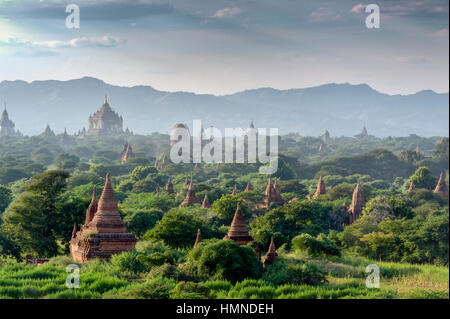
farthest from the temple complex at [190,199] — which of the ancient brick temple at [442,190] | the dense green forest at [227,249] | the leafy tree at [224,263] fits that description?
the leafy tree at [224,263]

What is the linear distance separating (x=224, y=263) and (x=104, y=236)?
6218 mm

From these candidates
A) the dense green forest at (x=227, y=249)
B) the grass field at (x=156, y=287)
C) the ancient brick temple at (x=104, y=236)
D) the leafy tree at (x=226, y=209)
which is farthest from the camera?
the leafy tree at (x=226, y=209)

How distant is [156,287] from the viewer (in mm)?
26828

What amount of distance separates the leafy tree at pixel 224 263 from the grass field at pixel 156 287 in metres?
0.85

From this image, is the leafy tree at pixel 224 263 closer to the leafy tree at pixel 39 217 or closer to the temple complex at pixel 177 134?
the leafy tree at pixel 39 217

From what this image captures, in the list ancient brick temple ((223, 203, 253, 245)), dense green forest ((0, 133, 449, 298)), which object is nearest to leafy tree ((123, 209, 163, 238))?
dense green forest ((0, 133, 449, 298))

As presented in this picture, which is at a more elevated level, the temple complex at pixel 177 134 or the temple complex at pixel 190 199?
the temple complex at pixel 177 134

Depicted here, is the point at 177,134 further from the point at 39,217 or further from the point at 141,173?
the point at 39,217

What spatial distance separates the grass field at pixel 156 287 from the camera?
88.6ft

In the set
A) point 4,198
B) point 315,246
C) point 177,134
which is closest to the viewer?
point 315,246

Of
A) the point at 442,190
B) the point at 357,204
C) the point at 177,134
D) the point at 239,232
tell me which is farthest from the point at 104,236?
the point at 177,134

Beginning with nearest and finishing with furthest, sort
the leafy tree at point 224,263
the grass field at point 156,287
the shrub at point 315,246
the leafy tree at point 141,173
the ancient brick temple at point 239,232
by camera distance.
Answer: the grass field at point 156,287 < the leafy tree at point 224,263 < the ancient brick temple at point 239,232 < the shrub at point 315,246 < the leafy tree at point 141,173

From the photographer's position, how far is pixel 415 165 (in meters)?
133

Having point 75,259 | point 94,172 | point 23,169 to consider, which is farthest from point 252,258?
point 23,169
